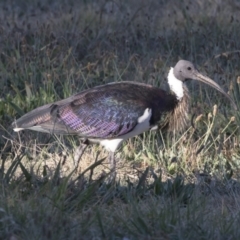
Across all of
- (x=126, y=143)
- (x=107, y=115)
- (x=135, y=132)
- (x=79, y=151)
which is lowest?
(x=126, y=143)

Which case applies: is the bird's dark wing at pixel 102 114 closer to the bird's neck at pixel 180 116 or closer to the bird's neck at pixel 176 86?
the bird's neck at pixel 180 116

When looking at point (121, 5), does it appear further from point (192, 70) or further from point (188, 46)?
point (192, 70)

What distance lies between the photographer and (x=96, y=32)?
12406 mm

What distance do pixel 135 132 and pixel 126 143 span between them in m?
0.68

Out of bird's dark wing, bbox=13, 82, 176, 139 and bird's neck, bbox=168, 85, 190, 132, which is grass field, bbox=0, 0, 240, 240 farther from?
bird's dark wing, bbox=13, 82, 176, 139

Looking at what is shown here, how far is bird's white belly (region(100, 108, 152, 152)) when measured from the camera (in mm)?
8289

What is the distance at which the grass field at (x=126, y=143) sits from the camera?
636 centimetres

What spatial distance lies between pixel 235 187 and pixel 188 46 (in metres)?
4.01

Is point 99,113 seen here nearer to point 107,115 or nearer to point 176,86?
point 107,115

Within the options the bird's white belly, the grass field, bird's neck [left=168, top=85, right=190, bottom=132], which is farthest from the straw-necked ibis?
the grass field

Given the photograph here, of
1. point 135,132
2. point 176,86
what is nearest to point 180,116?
point 176,86

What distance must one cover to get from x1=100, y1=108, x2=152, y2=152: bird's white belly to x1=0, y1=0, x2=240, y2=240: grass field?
0.18m

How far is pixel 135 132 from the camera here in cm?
833

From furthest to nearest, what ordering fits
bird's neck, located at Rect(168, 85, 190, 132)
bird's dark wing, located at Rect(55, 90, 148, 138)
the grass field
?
1. bird's neck, located at Rect(168, 85, 190, 132)
2. bird's dark wing, located at Rect(55, 90, 148, 138)
3. the grass field
